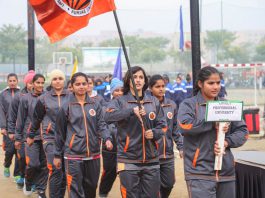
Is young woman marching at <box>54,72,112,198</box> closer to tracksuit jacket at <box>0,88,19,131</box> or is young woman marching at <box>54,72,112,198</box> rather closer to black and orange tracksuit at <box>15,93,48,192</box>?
black and orange tracksuit at <box>15,93,48,192</box>

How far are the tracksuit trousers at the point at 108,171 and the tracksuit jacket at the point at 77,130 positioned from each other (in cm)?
162

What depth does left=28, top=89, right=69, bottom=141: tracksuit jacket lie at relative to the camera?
276 inches

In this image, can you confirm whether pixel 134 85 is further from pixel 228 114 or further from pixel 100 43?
pixel 100 43

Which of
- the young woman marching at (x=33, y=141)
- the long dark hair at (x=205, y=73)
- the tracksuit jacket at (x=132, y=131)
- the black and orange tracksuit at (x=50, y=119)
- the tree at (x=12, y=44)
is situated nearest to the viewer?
the long dark hair at (x=205, y=73)

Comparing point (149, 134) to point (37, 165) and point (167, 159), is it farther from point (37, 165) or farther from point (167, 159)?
point (37, 165)

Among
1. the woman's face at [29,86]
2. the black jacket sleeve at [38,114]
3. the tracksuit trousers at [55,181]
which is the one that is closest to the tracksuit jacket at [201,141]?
the tracksuit trousers at [55,181]

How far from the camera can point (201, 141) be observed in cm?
458

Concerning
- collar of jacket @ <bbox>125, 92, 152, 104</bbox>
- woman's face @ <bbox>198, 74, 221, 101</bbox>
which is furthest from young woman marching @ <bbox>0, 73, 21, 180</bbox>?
woman's face @ <bbox>198, 74, 221, 101</bbox>

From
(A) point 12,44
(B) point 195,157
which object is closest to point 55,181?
(B) point 195,157

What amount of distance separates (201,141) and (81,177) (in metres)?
1.95

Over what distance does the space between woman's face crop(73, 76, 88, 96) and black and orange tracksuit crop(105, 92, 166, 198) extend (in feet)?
2.17

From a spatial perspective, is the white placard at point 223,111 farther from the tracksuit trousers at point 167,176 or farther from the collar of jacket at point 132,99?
the tracksuit trousers at point 167,176

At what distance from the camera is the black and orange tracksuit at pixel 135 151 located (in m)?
5.49

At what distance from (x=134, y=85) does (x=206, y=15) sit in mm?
25221
